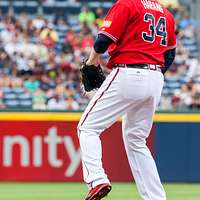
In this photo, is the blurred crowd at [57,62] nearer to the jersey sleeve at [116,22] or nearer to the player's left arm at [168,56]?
the player's left arm at [168,56]

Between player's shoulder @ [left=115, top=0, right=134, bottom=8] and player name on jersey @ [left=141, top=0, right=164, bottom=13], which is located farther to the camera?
player name on jersey @ [left=141, top=0, right=164, bottom=13]

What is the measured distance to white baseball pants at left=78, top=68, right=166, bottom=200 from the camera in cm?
655

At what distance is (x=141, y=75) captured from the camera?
21.6ft

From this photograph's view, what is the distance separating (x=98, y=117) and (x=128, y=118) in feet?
0.99

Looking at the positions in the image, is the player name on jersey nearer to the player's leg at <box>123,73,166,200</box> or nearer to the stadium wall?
the player's leg at <box>123,73,166,200</box>

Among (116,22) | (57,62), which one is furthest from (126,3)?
(57,62)

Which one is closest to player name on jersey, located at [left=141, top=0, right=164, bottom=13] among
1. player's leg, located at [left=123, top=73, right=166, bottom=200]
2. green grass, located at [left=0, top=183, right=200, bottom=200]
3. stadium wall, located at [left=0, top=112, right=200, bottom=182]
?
player's leg, located at [left=123, top=73, right=166, bottom=200]

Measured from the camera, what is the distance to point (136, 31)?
21.6ft

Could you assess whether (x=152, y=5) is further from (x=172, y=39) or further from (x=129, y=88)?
(x=129, y=88)

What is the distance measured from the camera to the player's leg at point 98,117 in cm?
655

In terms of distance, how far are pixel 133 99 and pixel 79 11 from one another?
1267 cm

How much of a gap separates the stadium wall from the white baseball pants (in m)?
3.85

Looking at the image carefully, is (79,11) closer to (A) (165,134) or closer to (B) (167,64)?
(A) (165,134)

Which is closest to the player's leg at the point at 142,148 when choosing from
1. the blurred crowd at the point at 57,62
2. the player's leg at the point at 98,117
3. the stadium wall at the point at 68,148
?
the player's leg at the point at 98,117
